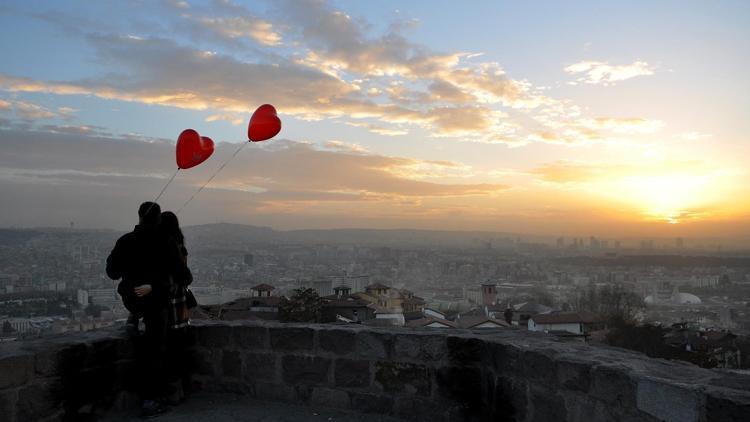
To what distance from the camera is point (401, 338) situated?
3.76 metres

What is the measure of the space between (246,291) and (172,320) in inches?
991

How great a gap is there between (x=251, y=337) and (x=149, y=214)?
1201 millimetres

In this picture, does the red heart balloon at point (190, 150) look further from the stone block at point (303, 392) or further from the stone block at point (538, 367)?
the stone block at point (538, 367)

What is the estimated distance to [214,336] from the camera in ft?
14.3

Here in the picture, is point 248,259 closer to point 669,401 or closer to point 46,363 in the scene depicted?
point 46,363

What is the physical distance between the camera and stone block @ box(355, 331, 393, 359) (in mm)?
3803

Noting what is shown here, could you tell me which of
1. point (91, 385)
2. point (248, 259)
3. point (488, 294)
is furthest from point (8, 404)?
point (488, 294)

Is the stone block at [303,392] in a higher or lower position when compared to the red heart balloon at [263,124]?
lower

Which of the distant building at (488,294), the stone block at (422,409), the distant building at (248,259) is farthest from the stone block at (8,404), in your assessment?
the distant building at (488,294)

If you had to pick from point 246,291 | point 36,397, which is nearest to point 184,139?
point 36,397

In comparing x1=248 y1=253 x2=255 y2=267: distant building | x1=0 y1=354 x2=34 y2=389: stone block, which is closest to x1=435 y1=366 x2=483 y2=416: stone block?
x1=0 y1=354 x2=34 y2=389: stone block

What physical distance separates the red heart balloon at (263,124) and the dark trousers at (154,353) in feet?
5.94

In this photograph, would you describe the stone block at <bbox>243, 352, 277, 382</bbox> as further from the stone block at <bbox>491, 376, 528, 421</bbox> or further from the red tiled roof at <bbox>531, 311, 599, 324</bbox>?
the red tiled roof at <bbox>531, 311, 599, 324</bbox>

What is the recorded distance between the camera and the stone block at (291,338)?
13.3 feet
